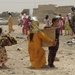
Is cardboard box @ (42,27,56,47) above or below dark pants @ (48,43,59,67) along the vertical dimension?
above

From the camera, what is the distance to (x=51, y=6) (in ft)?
161

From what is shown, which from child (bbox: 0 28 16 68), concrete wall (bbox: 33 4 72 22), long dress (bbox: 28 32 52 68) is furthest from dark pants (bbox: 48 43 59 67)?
concrete wall (bbox: 33 4 72 22)

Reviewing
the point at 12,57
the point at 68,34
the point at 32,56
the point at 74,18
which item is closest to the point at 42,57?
the point at 32,56

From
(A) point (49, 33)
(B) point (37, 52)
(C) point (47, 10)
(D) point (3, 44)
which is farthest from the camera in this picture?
(C) point (47, 10)

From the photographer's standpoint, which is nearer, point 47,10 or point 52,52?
point 52,52

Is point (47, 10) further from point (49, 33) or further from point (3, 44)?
point (3, 44)

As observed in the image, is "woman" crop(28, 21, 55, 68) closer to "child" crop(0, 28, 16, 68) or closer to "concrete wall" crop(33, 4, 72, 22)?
"child" crop(0, 28, 16, 68)

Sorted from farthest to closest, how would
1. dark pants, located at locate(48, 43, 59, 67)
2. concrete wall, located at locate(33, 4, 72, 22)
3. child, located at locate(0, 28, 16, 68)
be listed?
concrete wall, located at locate(33, 4, 72, 22) → dark pants, located at locate(48, 43, 59, 67) → child, located at locate(0, 28, 16, 68)

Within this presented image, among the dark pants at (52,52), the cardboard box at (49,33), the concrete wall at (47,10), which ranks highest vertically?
the cardboard box at (49,33)

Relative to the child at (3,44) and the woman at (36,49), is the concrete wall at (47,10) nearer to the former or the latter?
the woman at (36,49)

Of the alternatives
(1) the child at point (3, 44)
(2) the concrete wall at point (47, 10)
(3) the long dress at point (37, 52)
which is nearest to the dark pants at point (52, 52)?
(3) the long dress at point (37, 52)

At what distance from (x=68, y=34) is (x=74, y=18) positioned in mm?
2973

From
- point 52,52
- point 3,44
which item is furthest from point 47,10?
point 3,44

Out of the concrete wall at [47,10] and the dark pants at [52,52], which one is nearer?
the dark pants at [52,52]
